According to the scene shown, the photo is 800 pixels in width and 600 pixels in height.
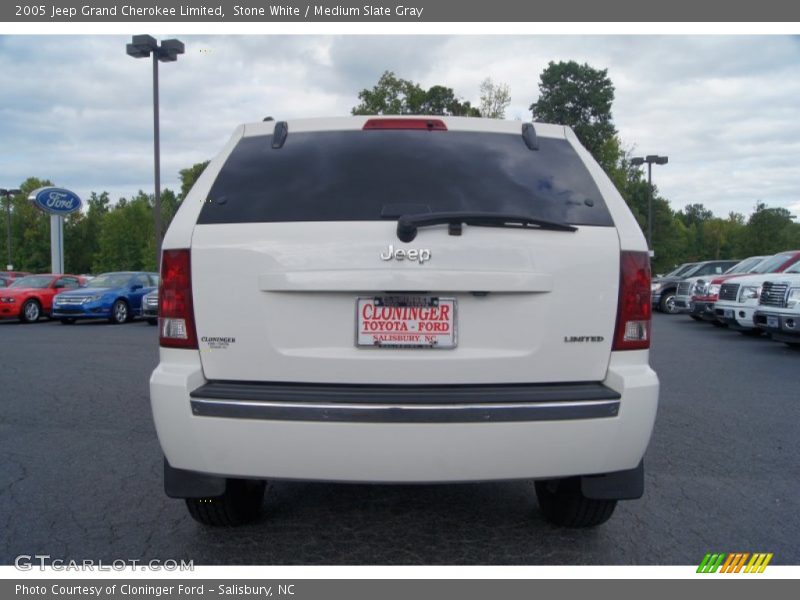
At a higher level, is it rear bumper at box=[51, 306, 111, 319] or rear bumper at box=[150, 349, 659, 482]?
rear bumper at box=[150, 349, 659, 482]

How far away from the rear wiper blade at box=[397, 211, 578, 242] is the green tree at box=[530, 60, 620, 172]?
58.8 m

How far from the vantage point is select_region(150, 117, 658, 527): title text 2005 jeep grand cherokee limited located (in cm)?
251

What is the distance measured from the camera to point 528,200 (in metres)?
2.82

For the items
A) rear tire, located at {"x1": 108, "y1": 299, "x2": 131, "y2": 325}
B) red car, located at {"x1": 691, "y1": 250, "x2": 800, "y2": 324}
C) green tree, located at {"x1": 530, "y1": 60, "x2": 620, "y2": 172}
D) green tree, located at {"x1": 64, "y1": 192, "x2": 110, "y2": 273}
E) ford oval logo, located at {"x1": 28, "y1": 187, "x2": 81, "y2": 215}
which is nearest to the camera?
red car, located at {"x1": 691, "y1": 250, "x2": 800, "y2": 324}

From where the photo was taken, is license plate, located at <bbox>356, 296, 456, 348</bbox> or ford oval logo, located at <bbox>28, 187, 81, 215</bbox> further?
ford oval logo, located at <bbox>28, 187, 81, 215</bbox>

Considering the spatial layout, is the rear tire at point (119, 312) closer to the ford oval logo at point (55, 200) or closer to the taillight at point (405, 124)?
the ford oval logo at point (55, 200)

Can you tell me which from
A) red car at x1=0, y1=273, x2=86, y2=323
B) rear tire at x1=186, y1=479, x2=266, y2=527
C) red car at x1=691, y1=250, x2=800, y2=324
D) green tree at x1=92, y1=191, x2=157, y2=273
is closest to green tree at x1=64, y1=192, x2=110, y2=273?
green tree at x1=92, y1=191, x2=157, y2=273

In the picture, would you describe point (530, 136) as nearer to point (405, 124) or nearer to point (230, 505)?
point (405, 124)

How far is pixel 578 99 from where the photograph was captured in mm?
60406

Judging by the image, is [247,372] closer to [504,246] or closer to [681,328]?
[504,246]

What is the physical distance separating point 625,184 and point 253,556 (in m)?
48.2

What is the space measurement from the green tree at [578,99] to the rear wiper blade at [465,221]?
193 ft

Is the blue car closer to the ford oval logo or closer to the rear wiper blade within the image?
the ford oval logo

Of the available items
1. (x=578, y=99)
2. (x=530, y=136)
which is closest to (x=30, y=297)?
(x=530, y=136)
